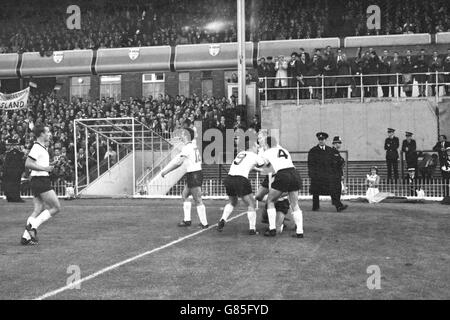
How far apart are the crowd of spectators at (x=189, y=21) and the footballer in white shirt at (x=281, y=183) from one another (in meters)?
24.2

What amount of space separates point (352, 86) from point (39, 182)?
17.9 metres

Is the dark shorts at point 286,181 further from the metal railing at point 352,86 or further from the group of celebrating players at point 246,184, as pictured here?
the metal railing at point 352,86

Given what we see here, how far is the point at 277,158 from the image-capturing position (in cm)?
1128

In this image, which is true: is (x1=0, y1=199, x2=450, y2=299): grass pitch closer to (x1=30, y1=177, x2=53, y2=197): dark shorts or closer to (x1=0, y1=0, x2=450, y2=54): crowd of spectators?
(x1=30, y1=177, x2=53, y2=197): dark shorts

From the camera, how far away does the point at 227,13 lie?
39969mm

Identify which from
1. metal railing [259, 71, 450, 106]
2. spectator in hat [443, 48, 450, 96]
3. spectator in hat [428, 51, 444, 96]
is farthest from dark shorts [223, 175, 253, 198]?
spectator in hat [443, 48, 450, 96]

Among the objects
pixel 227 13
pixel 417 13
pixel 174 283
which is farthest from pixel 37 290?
pixel 227 13

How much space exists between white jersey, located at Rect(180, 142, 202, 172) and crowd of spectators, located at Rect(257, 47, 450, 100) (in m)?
14.0

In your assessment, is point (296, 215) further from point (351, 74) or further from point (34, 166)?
point (351, 74)

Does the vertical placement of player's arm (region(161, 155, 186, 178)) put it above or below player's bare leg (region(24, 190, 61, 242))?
above

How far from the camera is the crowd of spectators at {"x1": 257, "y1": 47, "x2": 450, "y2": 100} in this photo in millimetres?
25484

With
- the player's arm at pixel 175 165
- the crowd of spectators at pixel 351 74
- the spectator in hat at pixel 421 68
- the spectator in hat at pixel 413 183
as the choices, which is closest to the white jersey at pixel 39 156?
the player's arm at pixel 175 165

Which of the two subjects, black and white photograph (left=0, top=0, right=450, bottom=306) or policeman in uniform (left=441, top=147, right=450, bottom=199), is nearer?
black and white photograph (left=0, top=0, right=450, bottom=306)
